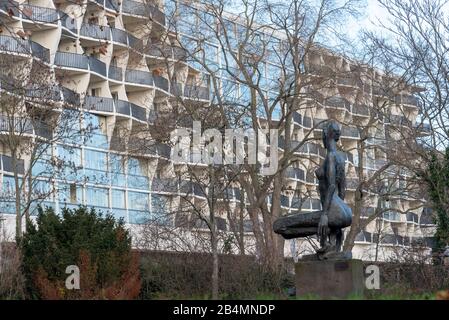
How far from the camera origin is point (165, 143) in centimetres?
3981

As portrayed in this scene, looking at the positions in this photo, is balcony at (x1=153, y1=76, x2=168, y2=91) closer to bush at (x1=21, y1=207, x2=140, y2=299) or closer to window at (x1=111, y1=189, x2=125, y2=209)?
window at (x1=111, y1=189, x2=125, y2=209)

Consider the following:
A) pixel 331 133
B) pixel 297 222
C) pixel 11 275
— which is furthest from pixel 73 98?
pixel 331 133

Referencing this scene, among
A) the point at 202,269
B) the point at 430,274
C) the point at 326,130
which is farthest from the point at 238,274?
the point at 326,130

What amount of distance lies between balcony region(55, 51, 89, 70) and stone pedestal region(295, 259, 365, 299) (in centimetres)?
3972

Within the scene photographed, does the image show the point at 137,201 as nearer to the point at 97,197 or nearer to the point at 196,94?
the point at 97,197

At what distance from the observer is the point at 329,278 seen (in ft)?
60.2

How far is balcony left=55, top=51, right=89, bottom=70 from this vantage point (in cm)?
5681

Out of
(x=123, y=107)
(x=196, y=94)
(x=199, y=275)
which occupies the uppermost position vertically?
(x=123, y=107)

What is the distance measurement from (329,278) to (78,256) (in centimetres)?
678

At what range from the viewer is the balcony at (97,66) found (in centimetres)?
5922

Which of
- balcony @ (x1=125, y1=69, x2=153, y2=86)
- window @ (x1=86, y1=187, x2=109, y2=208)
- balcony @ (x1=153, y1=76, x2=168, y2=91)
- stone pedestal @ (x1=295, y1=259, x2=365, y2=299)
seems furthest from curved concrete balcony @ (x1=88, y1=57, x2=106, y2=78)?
stone pedestal @ (x1=295, y1=259, x2=365, y2=299)

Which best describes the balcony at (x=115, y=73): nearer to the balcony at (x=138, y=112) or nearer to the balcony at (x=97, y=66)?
the balcony at (x=97, y=66)
